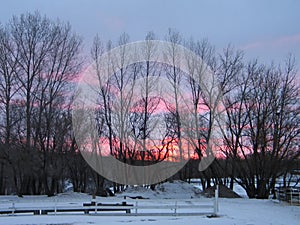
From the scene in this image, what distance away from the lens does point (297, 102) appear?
2994cm

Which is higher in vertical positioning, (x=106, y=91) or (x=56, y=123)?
(x=106, y=91)

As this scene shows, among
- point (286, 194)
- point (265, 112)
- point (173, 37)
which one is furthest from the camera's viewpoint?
point (173, 37)

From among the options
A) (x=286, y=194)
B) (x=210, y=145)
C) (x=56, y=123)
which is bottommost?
(x=286, y=194)

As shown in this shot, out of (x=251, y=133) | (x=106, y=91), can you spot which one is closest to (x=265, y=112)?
(x=251, y=133)

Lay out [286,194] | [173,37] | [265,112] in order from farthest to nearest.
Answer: [173,37], [265,112], [286,194]

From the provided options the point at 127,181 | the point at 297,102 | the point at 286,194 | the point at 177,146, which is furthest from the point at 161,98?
the point at 286,194

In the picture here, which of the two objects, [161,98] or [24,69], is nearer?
[24,69]

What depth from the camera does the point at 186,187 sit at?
31516 millimetres

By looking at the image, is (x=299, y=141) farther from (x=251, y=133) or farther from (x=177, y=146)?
(x=177, y=146)

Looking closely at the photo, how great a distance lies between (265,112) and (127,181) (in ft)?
44.9

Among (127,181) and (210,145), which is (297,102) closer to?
(210,145)

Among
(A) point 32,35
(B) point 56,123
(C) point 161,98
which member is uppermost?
(A) point 32,35

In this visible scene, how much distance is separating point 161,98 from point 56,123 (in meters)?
9.51

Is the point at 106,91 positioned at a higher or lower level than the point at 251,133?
higher
